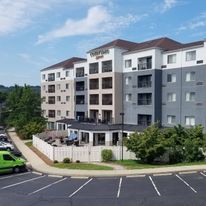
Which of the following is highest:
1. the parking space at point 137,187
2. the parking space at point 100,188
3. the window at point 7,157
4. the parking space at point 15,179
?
the window at point 7,157

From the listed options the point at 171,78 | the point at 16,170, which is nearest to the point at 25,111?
the point at 171,78

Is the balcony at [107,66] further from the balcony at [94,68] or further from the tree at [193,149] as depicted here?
the tree at [193,149]

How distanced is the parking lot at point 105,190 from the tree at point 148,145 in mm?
6226

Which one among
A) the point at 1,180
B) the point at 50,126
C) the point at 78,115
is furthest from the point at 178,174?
the point at 50,126

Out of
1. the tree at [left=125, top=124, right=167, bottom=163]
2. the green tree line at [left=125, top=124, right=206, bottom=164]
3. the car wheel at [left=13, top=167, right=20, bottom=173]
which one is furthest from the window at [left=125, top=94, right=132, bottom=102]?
the car wheel at [left=13, top=167, right=20, bottom=173]

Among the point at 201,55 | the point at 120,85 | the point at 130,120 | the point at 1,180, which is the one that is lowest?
the point at 1,180

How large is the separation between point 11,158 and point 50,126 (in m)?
44.7

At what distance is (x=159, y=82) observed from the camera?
157 feet

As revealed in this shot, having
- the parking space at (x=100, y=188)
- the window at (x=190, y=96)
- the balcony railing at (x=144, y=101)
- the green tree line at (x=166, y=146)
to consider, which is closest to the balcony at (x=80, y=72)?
the balcony railing at (x=144, y=101)

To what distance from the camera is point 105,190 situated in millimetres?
22250

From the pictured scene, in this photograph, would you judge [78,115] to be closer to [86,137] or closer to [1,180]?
[86,137]

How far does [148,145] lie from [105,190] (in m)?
11.6

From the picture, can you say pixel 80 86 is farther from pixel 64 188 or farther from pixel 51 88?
pixel 64 188

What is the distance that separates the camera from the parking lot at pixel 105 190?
64.1ft
